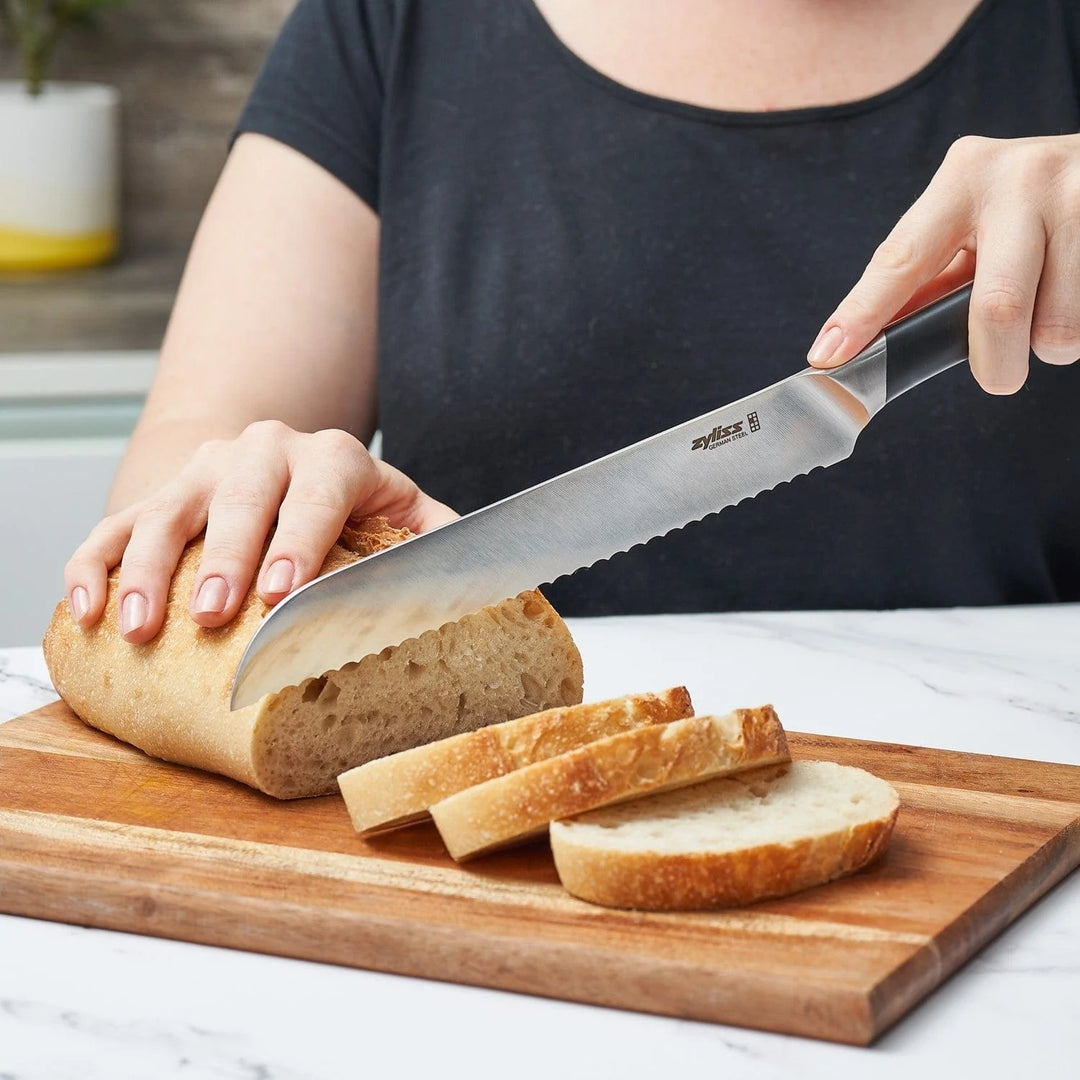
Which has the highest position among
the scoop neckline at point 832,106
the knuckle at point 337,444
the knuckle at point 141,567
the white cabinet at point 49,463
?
the scoop neckline at point 832,106

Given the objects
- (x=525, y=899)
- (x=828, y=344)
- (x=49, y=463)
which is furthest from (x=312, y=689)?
(x=49, y=463)

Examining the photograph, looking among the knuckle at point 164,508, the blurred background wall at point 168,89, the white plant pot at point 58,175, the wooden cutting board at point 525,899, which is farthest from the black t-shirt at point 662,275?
the blurred background wall at point 168,89

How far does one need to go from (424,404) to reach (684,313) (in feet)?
1.11

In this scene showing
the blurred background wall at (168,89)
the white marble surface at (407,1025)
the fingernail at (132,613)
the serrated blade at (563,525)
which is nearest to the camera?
the white marble surface at (407,1025)

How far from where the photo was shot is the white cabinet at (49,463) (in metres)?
2.47

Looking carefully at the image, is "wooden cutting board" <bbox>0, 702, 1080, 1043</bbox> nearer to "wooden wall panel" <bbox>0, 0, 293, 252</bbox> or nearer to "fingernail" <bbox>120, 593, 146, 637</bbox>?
"fingernail" <bbox>120, 593, 146, 637</bbox>

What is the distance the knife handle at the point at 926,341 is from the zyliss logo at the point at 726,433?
113mm

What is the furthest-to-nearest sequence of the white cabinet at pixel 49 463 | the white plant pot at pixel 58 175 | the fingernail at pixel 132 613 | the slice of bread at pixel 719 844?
the white plant pot at pixel 58 175
the white cabinet at pixel 49 463
the fingernail at pixel 132 613
the slice of bread at pixel 719 844

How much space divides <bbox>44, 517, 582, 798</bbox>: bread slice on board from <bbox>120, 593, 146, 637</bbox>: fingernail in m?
0.03

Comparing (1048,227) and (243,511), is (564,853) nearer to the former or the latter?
(243,511)

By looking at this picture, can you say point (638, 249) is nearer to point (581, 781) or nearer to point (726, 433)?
point (726, 433)

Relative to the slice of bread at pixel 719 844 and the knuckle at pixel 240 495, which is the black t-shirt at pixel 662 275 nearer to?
the knuckle at pixel 240 495

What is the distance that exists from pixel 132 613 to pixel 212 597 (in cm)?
10

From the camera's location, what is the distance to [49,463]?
2496 mm
